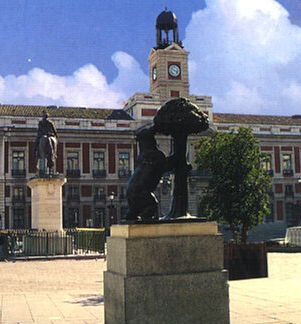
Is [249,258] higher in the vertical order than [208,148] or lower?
lower

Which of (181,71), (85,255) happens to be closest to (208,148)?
(85,255)

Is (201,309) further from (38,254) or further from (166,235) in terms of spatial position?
(38,254)

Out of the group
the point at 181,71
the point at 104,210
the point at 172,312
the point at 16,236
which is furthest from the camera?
the point at 181,71

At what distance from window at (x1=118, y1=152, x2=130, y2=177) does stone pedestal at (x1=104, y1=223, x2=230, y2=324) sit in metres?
51.6

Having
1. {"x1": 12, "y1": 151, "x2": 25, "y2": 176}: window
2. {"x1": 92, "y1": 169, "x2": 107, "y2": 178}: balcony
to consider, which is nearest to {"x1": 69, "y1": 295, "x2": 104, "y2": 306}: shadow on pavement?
{"x1": 12, "y1": 151, "x2": 25, "y2": 176}: window

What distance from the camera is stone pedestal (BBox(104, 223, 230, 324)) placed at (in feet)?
20.8

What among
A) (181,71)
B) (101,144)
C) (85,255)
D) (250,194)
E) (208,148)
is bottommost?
(85,255)

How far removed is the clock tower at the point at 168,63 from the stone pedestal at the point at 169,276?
2133 inches

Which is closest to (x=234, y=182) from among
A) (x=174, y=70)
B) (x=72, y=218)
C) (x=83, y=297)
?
(x=83, y=297)

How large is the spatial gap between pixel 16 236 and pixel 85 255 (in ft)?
12.0

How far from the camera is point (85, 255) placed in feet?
79.3

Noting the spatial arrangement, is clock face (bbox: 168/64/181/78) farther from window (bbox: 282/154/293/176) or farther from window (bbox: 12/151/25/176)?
window (bbox: 12/151/25/176)

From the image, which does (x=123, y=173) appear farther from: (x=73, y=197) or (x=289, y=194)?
(x=289, y=194)

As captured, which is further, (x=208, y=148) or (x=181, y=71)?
(x=181, y=71)
